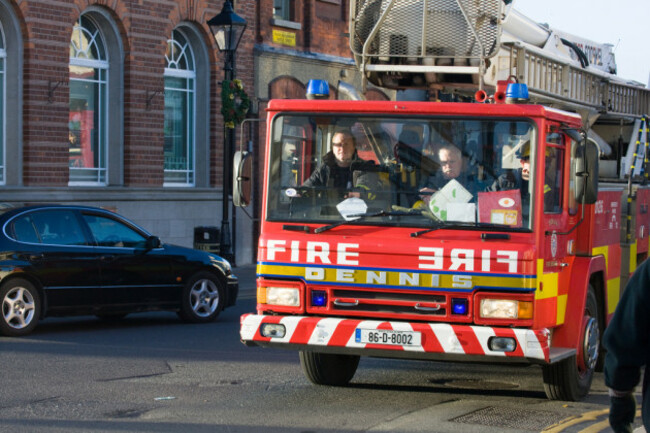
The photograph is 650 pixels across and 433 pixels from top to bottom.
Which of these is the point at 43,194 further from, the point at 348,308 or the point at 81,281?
the point at 348,308

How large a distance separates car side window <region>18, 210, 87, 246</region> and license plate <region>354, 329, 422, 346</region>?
5.90 metres

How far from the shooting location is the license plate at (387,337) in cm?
845

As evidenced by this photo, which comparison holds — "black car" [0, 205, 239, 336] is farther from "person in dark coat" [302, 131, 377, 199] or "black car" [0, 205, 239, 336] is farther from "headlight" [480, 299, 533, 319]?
"headlight" [480, 299, 533, 319]

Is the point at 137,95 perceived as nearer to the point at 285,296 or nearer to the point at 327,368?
the point at 327,368

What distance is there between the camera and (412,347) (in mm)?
8445

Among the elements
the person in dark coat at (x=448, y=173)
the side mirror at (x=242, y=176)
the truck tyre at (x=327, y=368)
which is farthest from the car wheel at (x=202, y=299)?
the person in dark coat at (x=448, y=173)

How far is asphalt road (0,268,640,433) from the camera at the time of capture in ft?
27.0

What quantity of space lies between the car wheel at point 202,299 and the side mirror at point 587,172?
704 centimetres

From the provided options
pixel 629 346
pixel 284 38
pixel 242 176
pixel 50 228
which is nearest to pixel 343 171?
pixel 242 176

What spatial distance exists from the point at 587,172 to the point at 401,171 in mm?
1414

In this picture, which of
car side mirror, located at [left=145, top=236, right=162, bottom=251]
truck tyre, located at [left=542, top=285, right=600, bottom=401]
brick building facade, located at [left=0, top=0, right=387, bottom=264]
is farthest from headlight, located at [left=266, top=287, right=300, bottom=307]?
brick building facade, located at [left=0, top=0, right=387, bottom=264]

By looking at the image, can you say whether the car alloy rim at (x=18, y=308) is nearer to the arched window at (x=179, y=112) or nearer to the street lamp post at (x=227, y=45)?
the street lamp post at (x=227, y=45)

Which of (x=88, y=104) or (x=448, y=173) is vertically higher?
(x=88, y=104)

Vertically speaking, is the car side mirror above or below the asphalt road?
above
